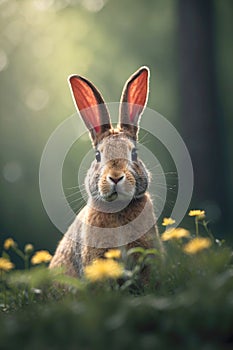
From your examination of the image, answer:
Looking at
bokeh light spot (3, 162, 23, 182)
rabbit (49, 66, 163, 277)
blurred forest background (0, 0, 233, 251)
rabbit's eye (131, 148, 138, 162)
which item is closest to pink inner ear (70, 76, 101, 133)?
rabbit (49, 66, 163, 277)

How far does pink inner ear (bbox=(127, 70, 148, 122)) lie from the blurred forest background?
21.8 feet

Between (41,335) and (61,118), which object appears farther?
(61,118)

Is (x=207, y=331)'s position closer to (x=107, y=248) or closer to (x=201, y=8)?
(x=107, y=248)

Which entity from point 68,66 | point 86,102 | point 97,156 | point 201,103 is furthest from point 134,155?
point 68,66

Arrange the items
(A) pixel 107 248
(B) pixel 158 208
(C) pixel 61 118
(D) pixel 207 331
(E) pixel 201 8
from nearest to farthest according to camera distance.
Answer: (D) pixel 207 331 < (A) pixel 107 248 < (B) pixel 158 208 < (E) pixel 201 8 < (C) pixel 61 118

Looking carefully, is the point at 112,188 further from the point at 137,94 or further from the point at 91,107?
the point at 137,94

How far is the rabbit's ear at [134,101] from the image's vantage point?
4736 millimetres

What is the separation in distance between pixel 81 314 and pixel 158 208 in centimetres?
254

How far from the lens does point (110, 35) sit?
13203 mm

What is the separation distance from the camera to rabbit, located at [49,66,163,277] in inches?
171

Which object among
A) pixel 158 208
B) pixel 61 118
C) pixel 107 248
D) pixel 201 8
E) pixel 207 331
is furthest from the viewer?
pixel 61 118

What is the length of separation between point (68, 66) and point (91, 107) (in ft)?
27.5

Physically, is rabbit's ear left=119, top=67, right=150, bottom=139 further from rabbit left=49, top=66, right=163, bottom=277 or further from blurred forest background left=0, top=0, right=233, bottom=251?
blurred forest background left=0, top=0, right=233, bottom=251

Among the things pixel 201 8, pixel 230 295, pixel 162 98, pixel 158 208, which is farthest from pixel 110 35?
pixel 230 295
